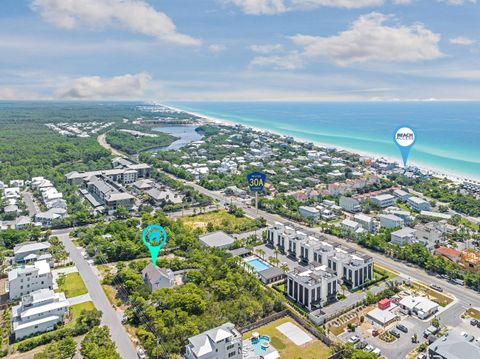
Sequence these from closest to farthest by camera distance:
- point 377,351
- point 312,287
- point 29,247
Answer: point 377,351
point 312,287
point 29,247

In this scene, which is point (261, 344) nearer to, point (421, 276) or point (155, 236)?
point (155, 236)

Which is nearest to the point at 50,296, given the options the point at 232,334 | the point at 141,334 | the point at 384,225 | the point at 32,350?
the point at 32,350

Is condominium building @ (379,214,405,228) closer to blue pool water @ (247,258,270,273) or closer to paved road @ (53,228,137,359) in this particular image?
blue pool water @ (247,258,270,273)

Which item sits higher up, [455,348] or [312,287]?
[455,348]

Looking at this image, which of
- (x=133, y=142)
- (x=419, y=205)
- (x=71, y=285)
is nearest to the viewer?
(x=71, y=285)

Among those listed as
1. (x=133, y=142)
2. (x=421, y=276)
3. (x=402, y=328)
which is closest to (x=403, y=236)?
(x=421, y=276)

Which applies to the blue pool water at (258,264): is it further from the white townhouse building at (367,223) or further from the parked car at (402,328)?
the white townhouse building at (367,223)

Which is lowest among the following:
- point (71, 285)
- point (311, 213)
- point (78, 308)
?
point (78, 308)
